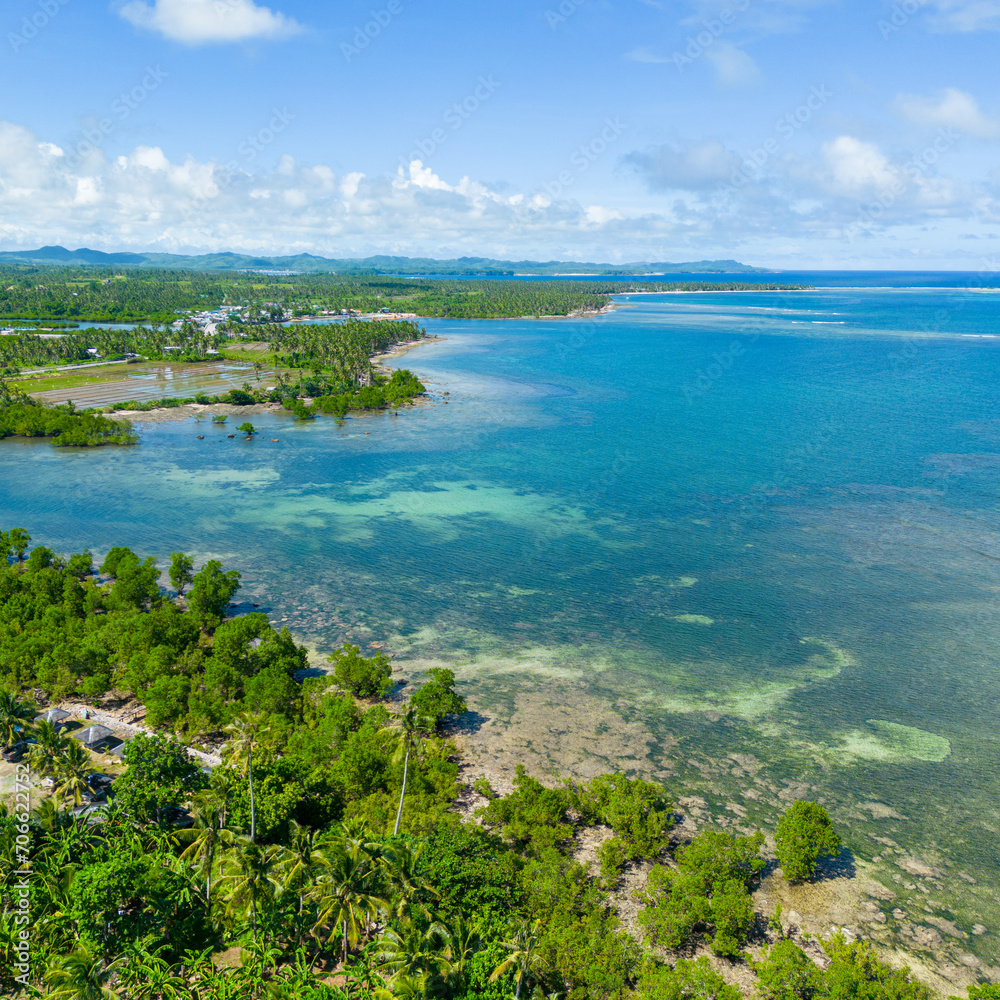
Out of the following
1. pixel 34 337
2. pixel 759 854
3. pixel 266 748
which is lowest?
pixel 759 854

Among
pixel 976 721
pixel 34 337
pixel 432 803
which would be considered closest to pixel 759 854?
pixel 432 803

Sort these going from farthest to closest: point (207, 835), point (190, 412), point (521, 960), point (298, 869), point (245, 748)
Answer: point (190, 412), point (245, 748), point (207, 835), point (298, 869), point (521, 960)

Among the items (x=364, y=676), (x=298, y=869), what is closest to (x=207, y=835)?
(x=298, y=869)

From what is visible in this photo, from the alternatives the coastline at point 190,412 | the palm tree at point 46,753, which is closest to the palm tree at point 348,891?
the palm tree at point 46,753

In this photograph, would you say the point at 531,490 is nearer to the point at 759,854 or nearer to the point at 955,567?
the point at 955,567

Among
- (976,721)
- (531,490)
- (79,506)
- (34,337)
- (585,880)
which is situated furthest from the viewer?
(34,337)

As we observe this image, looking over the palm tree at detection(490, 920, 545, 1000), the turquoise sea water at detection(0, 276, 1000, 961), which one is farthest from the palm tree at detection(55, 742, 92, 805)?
the palm tree at detection(490, 920, 545, 1000)

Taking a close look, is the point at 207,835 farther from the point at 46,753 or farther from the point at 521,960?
the point at 521,960

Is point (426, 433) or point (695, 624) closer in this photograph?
point (695, 624)
